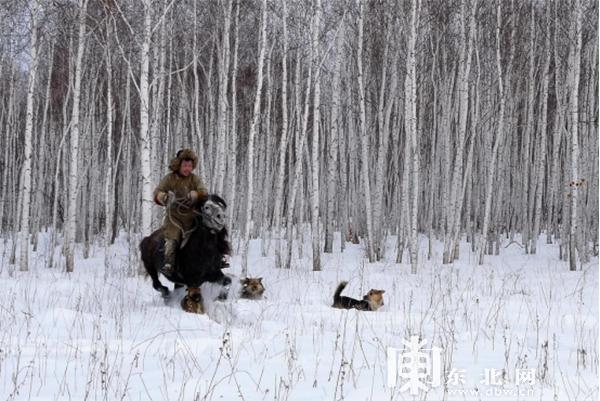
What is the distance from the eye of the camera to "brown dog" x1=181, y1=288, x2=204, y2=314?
6.04 m

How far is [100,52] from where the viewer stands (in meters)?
17.2

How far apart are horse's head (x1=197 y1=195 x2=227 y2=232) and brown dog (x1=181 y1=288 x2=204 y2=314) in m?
0.74

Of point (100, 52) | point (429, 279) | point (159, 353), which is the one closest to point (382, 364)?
point (159, 353)

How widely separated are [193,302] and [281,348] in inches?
80.1

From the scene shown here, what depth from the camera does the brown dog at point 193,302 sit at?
6035 mm

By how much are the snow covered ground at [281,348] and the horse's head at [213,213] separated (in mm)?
919

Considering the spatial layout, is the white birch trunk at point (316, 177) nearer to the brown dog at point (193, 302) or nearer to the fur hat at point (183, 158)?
the fur hat at point (183, 158)

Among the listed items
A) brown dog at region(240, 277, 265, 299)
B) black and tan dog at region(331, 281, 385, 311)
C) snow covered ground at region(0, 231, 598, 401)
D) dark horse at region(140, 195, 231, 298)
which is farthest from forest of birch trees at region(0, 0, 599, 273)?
black and tan dog at region(331, 281, 385, 311)

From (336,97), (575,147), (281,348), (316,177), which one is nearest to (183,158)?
(281,348)

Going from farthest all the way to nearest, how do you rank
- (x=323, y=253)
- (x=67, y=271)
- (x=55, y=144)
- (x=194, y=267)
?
(x=55, y=144) → (x=323, y=253) → (x=67, y=271) → (x=194, y=267)

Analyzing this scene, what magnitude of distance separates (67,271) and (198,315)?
22.2 feet

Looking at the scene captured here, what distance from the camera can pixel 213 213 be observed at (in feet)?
19.6

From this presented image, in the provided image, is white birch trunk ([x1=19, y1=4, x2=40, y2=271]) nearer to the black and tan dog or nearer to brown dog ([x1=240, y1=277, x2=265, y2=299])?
brown dog ([x1=240, y1=277, x2=265, y2=299])

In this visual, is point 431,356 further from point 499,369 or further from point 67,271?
point 67,271
